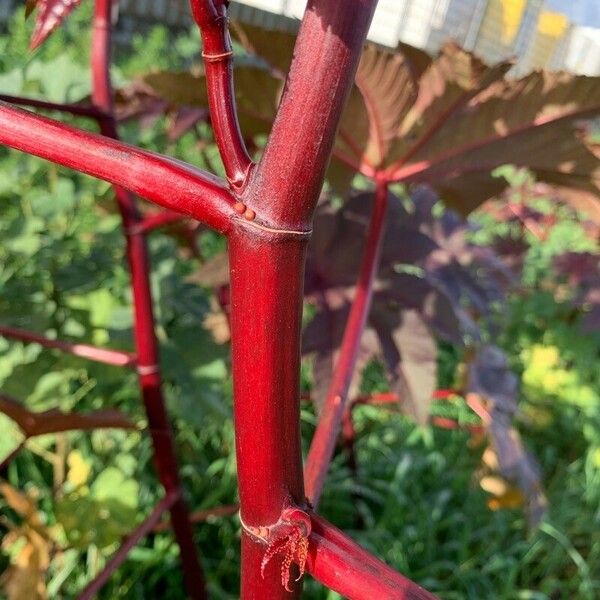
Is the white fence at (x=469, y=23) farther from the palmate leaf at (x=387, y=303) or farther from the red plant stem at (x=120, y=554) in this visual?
the red plant stem at (x=120, y=554)

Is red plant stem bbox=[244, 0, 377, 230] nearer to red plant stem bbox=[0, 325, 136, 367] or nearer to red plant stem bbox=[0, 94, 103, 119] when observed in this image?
red plant stem bbox=[0, 94, 103, 119]

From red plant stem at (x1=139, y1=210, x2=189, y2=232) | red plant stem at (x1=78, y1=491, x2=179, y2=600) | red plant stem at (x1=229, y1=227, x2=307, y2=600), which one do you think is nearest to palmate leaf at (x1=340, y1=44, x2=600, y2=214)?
red plant stem at (x1=139, y1=210, x2=189, y2=232)

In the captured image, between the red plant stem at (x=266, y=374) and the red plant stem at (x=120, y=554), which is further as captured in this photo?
the red plant stem at (x=120, y=554)

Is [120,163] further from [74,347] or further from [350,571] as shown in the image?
[74,347]

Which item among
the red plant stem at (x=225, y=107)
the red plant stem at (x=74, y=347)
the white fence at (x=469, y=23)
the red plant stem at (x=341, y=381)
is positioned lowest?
the red plant stem at (x=74, y=347)

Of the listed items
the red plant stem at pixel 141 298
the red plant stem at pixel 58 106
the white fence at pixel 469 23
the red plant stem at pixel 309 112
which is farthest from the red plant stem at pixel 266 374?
the white fence at pixel 469 23

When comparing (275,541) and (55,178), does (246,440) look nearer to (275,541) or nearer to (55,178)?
(275,541)

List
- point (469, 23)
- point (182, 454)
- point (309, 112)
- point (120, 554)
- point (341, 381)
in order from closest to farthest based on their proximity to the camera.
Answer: point (309, 112) → point (341, 381) → point (120, 554) → point (182, 454) → point (469, 23)

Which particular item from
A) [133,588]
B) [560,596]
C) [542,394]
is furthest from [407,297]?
[542,394]

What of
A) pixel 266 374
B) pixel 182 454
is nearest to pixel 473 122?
pixel 266 374
